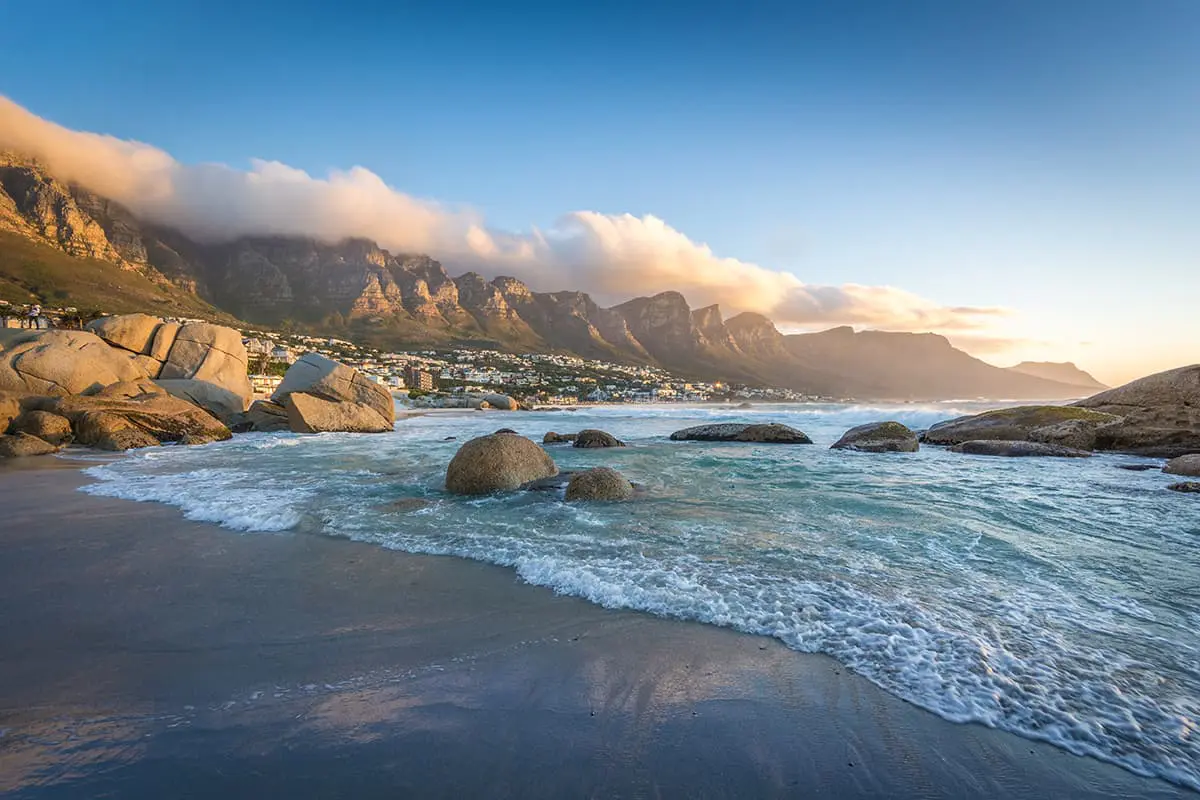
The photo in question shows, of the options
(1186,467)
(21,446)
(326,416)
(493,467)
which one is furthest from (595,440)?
(21,446)

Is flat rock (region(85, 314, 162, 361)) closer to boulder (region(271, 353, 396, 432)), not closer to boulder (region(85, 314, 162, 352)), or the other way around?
boulder (region(85, 314, 162, 352))

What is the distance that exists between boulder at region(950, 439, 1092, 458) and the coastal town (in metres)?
62.0

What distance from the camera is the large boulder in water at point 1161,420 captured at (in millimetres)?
19203

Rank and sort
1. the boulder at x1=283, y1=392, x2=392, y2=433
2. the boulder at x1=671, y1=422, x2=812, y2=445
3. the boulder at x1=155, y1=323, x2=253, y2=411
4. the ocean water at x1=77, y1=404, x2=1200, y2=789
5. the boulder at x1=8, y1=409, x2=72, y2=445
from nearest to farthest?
the ocean water at x1=77, y1=404, x2=1200, y2=789 → the boulder at x1=8, y1=409, x2=72, y2=445 → the boulder at x1=671, y1=422, x2=812, y2=445 → the boulder at x1=283, y1=392, x2=392, y2=433 → the boulder at x1=155, y1=323, x2=253, y2=411

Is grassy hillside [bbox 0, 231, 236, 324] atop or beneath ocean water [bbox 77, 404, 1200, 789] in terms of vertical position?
atop

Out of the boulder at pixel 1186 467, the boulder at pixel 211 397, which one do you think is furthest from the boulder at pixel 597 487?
the boulder at pixel 211 397

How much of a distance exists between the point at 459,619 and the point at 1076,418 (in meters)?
26.6

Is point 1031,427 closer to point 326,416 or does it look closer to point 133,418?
point 326,416

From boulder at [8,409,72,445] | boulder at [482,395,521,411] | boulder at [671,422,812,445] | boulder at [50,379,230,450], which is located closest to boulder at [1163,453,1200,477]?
boulder at [671,422,812,445]

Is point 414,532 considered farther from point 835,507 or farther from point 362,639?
point 835,507

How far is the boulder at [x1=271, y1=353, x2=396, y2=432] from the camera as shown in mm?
26453

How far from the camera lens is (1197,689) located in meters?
3.69

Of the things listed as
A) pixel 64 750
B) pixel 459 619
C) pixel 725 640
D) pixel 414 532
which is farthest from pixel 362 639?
pixel 414 532

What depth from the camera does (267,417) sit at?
26641 mm
